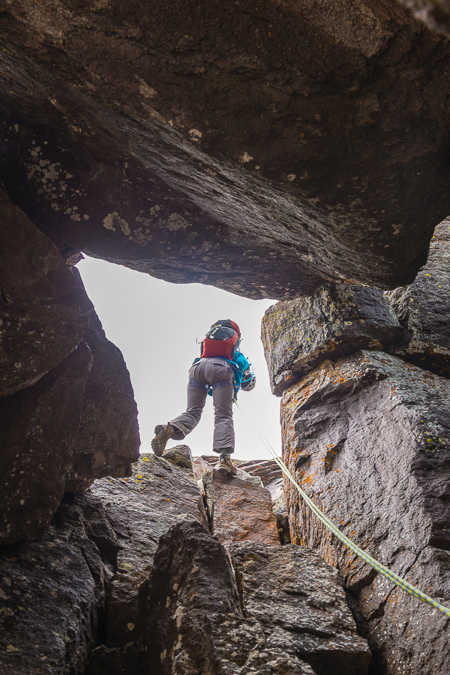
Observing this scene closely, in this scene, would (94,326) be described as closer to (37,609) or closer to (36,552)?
(36,552)

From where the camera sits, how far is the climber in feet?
26.1

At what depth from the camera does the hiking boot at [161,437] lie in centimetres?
756

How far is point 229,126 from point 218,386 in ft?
19.9

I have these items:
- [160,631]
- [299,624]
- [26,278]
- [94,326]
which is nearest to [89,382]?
[94,326]

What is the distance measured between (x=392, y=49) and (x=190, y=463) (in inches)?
265

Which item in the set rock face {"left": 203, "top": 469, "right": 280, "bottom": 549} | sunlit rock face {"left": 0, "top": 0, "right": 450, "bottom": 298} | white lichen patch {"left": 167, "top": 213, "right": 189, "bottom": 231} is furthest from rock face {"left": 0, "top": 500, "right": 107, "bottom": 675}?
white lichen patch {"left": 167, "top": 213, "right": 189, "bottom": 231}

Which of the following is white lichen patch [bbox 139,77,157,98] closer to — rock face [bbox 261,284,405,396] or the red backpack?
rock face [bbox 261,284,405,396]

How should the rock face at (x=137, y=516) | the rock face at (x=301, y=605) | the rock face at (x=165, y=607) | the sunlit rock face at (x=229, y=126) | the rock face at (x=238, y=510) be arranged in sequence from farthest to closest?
the rock face at (x=238, y=510) → the rock face at (x=137, y=516) → the rock face at (x=301, y=605) → the rock face at (x=165, y=607) → the sunlit rock face at (x=229, y=126)

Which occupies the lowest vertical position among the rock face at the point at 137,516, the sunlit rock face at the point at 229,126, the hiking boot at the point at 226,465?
the rock face at the point at 137,516

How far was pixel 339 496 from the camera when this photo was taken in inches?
208

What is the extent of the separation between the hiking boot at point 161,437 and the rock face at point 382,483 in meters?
2.09

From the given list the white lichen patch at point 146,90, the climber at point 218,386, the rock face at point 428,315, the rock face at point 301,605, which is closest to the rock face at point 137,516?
the climber at point 218,386

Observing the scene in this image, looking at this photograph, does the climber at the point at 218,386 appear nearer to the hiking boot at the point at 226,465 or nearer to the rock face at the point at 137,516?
the hiking boot at the point at 226,465

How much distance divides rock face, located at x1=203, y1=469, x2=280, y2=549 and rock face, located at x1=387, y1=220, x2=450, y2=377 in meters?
3.14
